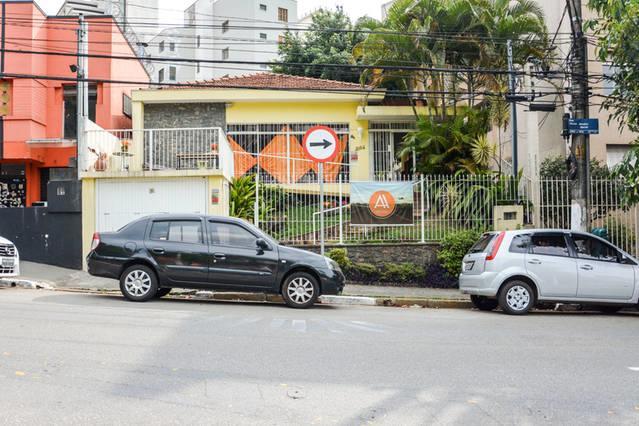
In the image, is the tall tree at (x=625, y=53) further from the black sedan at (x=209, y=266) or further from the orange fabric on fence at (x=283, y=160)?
the orange fabric on fence at (x=283, y=160)

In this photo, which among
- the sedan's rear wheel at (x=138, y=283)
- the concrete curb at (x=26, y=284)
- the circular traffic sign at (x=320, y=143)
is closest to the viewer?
the sedan's rear wheel at (x=138, y=283)

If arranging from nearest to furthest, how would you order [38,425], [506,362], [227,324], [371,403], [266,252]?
[38,425], [371,403], [506,362], [227,324], [266,252]

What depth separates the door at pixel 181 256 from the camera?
36.5ft

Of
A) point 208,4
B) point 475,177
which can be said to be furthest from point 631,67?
point 208,4

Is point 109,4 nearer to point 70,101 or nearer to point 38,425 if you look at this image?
point 70,101

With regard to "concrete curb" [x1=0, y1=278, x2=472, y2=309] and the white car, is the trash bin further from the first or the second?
the white car

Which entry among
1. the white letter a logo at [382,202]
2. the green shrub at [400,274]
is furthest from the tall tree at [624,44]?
the green shrub at [400,274]

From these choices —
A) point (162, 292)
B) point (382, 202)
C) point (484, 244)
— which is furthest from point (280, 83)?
point (484, 244)

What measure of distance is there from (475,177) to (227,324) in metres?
9.51

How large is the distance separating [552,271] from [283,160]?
1231cm

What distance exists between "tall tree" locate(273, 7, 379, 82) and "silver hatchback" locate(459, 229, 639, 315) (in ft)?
66.6

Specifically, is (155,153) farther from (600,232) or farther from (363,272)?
(600,232)

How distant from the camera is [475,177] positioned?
1638 centimetres

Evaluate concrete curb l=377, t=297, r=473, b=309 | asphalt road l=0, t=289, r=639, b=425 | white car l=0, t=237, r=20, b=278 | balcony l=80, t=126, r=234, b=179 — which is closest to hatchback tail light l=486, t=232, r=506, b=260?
asphalt road l=0, t=289, r=639, b=425
